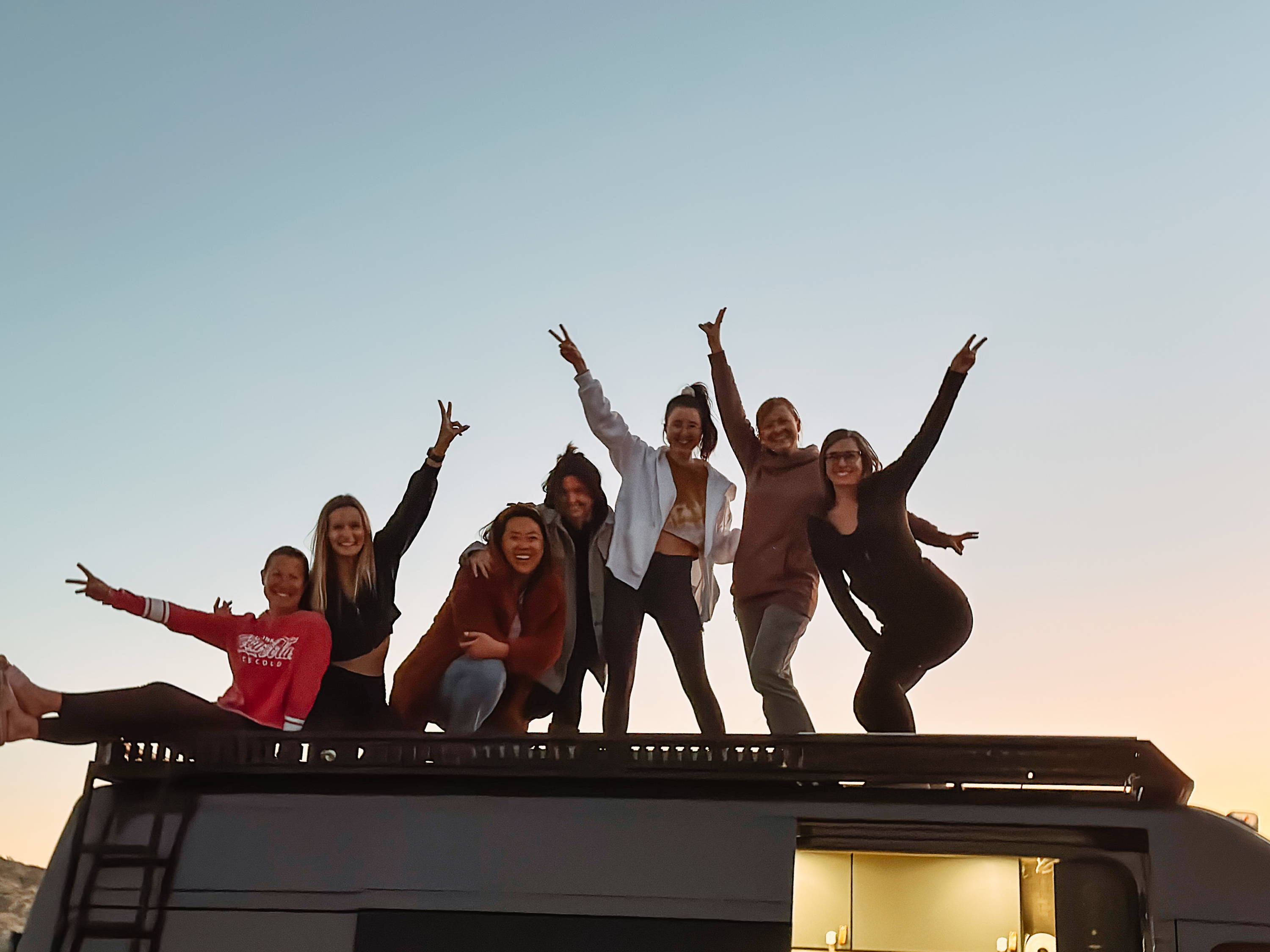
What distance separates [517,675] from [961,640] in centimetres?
256

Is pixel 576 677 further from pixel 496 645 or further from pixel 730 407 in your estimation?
pixel 730 407

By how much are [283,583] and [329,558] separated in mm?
369

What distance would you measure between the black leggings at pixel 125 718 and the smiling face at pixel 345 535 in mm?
1907

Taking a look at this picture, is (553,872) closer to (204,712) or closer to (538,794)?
(538,794)

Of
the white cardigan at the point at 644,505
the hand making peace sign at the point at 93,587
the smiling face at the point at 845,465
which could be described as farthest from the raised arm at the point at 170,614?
the smiling face at the point at 845,465

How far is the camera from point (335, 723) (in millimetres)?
7207

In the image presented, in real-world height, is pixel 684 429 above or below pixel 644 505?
above

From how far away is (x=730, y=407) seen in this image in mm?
7801

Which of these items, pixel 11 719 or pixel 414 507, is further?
pixel 414 507

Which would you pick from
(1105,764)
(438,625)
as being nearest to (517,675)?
(438,625)

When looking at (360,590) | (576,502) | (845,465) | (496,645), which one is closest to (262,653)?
(360,590)

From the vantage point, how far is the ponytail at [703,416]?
805 centimetres

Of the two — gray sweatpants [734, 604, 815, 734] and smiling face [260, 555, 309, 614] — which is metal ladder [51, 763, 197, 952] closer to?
smiling face [260, 555, 309, 614]

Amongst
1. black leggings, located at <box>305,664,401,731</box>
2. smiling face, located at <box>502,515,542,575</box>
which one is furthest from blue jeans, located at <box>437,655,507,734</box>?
smiling face, located at <box>502,515,542,575</box>
